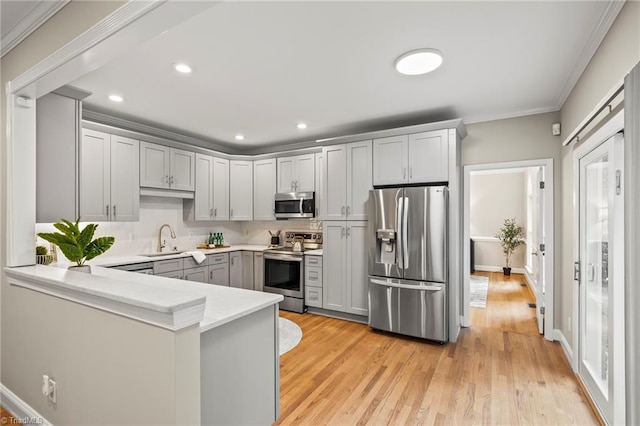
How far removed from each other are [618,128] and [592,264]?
1.22m

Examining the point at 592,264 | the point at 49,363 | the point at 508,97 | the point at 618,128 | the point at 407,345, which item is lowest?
the point at 407,345

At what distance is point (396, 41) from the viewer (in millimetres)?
2201

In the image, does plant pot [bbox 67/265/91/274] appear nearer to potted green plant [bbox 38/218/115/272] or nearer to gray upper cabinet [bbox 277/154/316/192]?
potted green plant [bbox 38/218/115/272]

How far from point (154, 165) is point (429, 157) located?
345 centimetres

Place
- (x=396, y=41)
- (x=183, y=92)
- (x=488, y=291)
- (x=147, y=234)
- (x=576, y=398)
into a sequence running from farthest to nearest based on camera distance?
(x=488, y=291), (x=147, y=234), (x=183, y=92), (x=576, y=398), (x=396, y=41)

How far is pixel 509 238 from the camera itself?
7.07 m

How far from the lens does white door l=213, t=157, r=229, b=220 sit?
16.5 feet

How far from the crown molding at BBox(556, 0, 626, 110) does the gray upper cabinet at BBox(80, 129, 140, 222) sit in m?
4.48

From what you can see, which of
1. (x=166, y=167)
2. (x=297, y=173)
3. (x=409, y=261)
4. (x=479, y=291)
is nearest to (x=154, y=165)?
(x=166, y=167)

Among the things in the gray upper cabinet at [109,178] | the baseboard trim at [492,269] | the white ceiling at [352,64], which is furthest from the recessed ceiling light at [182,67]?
the baseboard trim at [492,269]

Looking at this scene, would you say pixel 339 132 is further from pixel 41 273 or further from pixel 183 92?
pixel 41 273

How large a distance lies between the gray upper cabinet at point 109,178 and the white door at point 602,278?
4.54m

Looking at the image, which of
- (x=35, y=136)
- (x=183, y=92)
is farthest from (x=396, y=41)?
(x=35, y=136)

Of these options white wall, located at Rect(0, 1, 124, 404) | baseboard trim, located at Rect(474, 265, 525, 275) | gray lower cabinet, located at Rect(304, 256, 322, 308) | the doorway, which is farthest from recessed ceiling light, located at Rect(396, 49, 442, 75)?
baseboard trim, located at Rect(474, 265, 525, 275)
